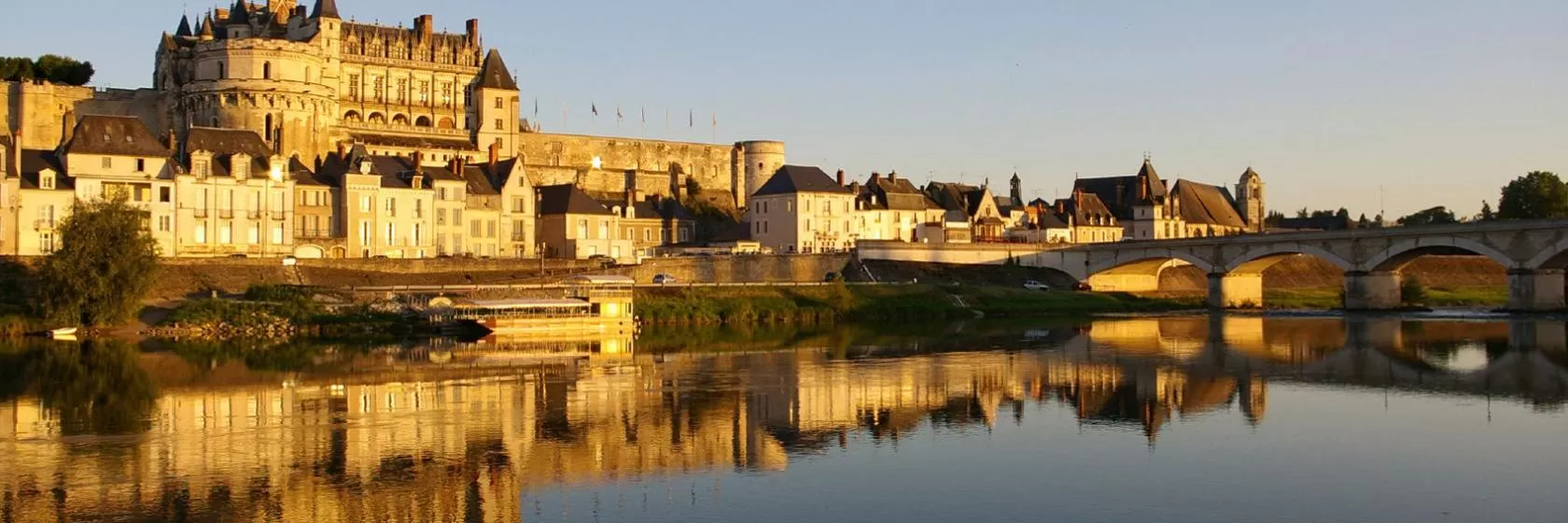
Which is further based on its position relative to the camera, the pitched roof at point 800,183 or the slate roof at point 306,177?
the pitched roof at point 800,183

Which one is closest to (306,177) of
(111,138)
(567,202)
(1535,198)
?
(111,138)

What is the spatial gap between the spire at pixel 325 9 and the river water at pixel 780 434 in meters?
37.1

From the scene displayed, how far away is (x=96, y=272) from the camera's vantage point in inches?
1710

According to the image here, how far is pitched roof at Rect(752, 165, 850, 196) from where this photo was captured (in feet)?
242

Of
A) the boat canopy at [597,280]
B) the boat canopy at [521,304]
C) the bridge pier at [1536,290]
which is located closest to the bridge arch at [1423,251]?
the bridge pier at [1536,290]

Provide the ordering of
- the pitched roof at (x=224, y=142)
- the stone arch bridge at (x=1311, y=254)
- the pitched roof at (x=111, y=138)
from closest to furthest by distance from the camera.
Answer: the pitched roof at (x=111, y=138), the pitched roof at (x=224, y=142), the stone arch bridge at (x=1311, y=254)

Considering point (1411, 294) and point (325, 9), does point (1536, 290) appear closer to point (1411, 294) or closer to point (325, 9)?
point (1411, 294)

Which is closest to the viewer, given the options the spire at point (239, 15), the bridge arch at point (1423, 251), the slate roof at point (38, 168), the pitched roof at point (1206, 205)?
the slate roof at point (38, 168)

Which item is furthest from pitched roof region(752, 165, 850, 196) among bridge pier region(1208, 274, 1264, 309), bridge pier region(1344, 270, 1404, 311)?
bridge pier region(1344, 270, 1404, 311)

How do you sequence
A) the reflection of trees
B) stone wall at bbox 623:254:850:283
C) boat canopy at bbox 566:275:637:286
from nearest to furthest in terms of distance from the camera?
1. the reflection of trees
2. boat canopy at bbox 566:275:637:286
3. stone wall at bbox 623:254:850:283

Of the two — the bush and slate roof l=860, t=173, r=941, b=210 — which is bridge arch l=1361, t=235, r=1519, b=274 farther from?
slate roof l=860, t=173, r=941, b=210

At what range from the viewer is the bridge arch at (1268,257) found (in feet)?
209

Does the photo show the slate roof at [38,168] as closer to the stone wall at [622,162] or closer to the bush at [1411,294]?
the stone wall at [622,162]

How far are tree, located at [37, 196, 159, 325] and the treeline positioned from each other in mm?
30442
